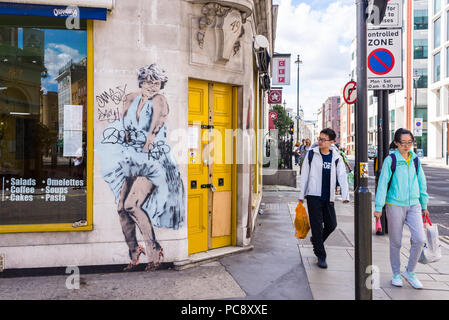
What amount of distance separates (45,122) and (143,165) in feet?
4.82

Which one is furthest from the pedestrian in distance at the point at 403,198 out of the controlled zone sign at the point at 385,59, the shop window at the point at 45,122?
the shop window at the point at 45,122

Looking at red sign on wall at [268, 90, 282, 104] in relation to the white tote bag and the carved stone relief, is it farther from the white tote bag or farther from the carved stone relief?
the white tote bag

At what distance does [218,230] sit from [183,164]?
144cm

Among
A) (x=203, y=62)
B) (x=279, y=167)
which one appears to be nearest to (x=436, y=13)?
(x=279, y=167)

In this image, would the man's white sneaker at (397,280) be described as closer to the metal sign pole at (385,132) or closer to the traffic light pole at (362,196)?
the traffic light pole at (362,196)

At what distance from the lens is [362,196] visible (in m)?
3.98

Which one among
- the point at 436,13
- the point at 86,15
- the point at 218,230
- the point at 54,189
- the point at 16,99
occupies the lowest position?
the point at 218,230

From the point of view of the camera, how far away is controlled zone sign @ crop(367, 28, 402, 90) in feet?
22.2

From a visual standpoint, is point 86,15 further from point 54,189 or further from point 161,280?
point 161,280

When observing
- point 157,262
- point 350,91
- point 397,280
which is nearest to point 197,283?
point 157,262

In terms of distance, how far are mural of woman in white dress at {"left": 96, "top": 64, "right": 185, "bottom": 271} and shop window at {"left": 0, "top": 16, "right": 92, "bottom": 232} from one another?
37cm

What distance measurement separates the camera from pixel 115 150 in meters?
5.36

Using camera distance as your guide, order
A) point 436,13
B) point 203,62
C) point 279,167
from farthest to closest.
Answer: point 436,13
point 279,167
point 203,62

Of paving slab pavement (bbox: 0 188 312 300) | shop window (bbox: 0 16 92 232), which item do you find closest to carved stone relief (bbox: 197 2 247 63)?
shop window (bbox: 0 16 92 232)
